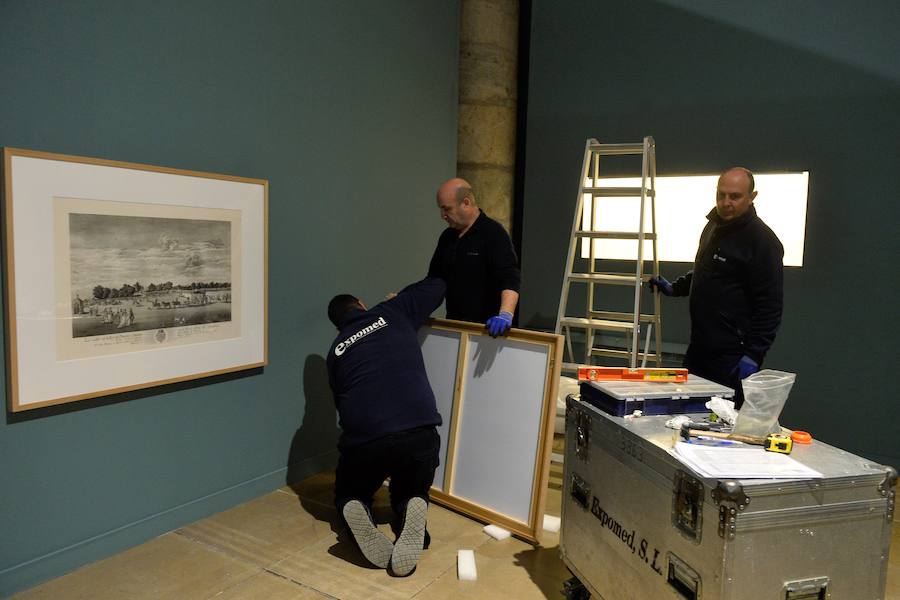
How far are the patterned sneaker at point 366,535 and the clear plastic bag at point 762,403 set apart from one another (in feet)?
4.70

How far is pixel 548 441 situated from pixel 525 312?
217 centimetres

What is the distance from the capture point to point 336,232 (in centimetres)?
355

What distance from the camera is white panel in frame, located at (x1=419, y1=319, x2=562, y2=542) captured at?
282 cm

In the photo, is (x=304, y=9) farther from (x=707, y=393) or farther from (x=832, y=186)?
(x=832, y=186)

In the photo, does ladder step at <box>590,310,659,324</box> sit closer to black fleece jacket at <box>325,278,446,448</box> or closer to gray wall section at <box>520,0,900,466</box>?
gray wall section at <box>520,0,900,466</box>

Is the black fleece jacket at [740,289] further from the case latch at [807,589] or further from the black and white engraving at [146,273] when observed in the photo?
the black and white engraving at [146,273]

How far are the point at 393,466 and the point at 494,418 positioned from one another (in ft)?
1.93

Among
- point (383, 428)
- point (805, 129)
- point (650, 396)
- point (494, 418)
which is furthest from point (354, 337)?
point (805, 129)

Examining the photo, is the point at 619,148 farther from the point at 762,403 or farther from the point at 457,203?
the point at 762,403

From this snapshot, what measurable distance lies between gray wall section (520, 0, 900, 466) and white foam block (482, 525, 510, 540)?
6.90ft

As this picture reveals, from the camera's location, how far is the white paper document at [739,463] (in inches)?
63.0

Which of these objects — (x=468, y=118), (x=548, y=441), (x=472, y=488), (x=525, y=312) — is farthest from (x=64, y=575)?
(x=468, y=118)

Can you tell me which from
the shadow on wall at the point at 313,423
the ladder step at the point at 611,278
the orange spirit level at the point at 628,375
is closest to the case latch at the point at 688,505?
the orange spirit level at the point at 628,375

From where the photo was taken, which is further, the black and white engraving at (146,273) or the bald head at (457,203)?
the bald head at (457,203)
